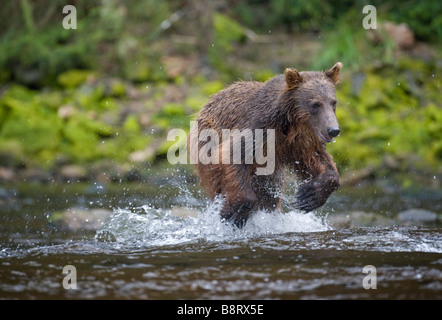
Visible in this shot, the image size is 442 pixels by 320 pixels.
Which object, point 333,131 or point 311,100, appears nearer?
point 333,131

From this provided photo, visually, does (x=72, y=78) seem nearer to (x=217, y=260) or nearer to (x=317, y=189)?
(x=317, y=189)

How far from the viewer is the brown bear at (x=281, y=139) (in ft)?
22.6

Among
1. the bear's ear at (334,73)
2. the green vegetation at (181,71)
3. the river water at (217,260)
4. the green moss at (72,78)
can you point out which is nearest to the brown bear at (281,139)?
the bear's ear at (334,73)

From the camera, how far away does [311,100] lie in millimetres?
6836

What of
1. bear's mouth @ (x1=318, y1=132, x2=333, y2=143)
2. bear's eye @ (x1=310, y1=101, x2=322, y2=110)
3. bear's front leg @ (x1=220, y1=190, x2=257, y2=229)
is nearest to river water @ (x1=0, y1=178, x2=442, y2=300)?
bear's front leg @ (x1=220, y1=190, x2=257, y2=229)

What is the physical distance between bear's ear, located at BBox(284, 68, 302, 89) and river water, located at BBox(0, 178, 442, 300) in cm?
159

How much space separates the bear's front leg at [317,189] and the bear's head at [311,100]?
1.81ft

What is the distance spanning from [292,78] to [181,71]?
9769 mm

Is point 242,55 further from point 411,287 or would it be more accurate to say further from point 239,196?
point 411,287

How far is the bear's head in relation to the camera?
673 cm

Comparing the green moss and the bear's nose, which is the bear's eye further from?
A: the green moss

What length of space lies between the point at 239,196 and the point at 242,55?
1056 centimetres

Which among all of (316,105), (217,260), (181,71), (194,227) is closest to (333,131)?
(316,105)
